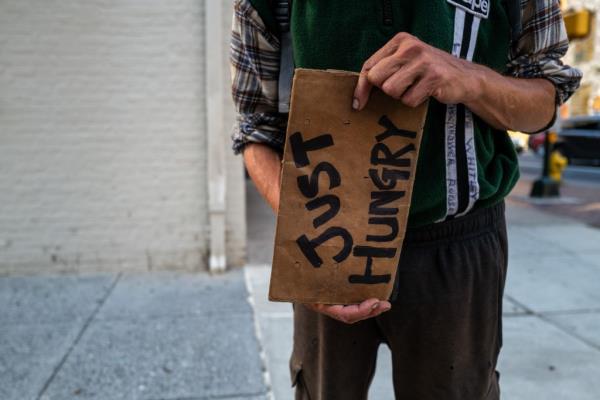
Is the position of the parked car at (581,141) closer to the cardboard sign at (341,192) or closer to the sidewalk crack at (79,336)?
the sidewalk crack at (79,336)

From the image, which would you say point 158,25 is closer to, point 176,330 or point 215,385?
point 176,330

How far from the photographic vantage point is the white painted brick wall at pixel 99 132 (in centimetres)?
429

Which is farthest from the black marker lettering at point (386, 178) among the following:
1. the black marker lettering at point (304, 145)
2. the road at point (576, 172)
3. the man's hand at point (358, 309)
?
the road at point (576, 172)

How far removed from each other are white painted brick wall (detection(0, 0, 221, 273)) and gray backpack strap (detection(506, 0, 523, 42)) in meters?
3.51

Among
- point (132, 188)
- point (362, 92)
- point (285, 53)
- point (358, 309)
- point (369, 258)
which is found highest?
point (285, 53)

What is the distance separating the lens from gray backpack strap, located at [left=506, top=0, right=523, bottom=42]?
4.09 feet

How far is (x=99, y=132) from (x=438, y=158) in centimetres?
376

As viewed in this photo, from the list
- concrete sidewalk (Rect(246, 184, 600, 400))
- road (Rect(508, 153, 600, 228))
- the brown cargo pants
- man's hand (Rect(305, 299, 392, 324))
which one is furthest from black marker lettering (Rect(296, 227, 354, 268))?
road (Rect(508, 153, 600, 228))

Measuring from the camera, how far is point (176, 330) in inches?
139

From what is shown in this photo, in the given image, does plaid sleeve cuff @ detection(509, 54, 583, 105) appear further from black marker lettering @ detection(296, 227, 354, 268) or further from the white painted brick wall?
the white painted brick wall

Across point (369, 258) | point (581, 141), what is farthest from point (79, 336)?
point (581, 141)

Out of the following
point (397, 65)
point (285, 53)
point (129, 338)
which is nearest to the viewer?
point (397, 65)

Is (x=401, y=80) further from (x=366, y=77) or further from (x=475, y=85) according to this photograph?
(x=475, y=85)

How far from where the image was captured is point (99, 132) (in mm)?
4418
